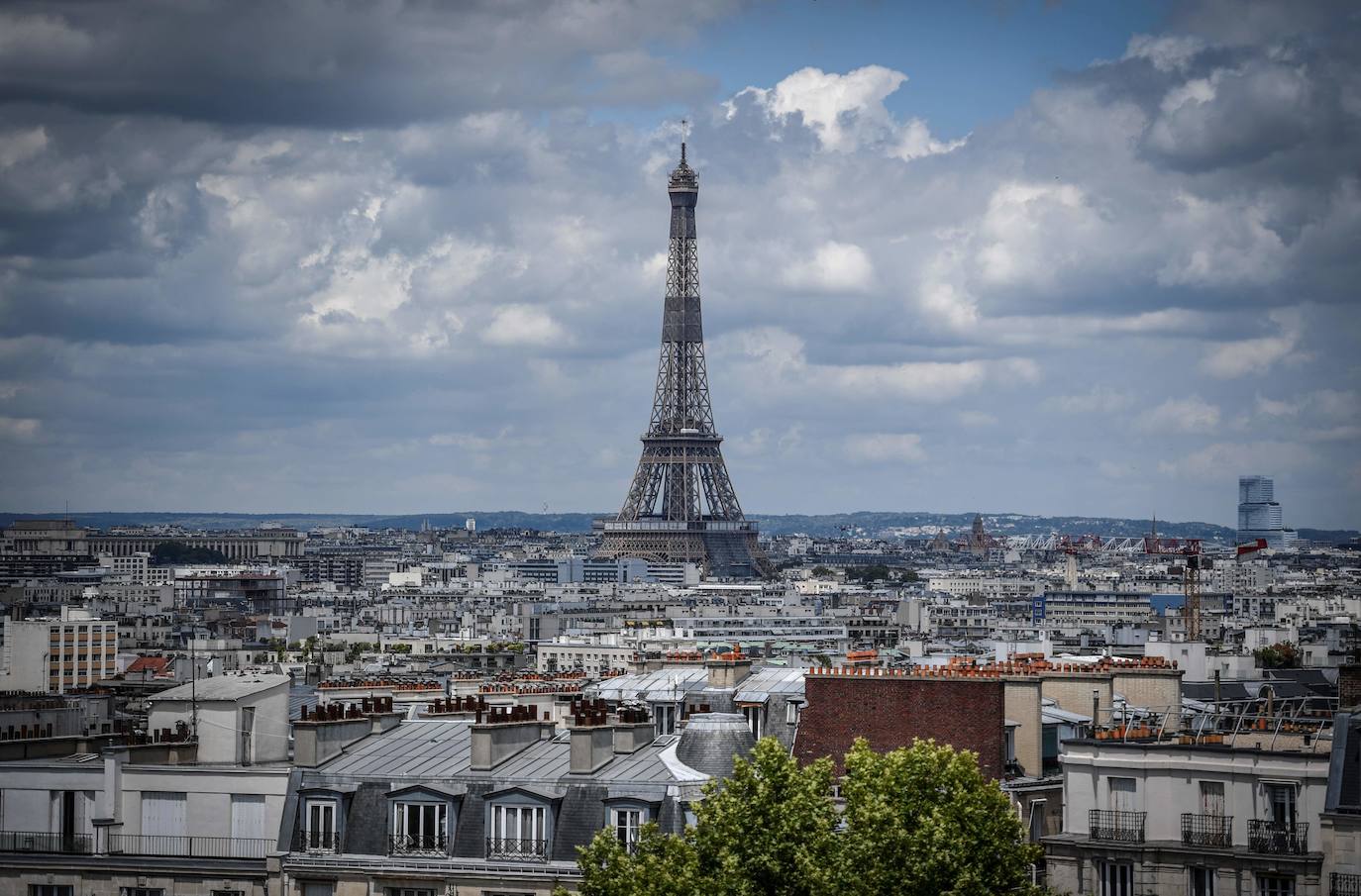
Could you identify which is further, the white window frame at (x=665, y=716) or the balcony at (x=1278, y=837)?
the white window frame at (x=665, y=716)

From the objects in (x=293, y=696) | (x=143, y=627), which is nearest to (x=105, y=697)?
(x=293, y=696)

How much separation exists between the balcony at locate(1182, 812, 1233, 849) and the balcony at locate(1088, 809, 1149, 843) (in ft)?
1.68

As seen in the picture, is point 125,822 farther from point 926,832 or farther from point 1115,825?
point 1115,825

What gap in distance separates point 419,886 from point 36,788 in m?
4.89

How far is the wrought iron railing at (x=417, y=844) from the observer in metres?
31.7

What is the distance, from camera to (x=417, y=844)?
104 ft

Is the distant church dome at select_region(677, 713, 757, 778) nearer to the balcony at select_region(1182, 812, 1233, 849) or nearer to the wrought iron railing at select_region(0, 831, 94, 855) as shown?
the balcony at select_region(1182, 812, 1233, 849)

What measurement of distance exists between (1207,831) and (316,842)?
1004cm

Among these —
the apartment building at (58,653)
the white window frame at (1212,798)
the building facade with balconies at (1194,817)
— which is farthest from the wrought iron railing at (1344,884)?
the apartment building at (58,653)

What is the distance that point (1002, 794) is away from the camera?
100ft

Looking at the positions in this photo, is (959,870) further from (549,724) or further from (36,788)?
(36,788)

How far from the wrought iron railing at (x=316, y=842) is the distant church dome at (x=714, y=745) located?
405 cm

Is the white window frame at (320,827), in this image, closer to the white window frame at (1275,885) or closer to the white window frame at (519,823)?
Answer: the white window frame at (519,823)

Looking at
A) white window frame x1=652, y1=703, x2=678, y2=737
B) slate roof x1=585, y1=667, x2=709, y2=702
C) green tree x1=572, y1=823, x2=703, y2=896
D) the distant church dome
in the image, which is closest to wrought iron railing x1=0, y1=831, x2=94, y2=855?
green tree x1=572, y1=823, x2=703, y2=896
